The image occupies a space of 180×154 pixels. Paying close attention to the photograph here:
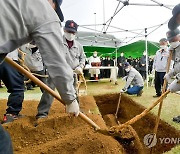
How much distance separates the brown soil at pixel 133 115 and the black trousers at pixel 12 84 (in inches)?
71.7

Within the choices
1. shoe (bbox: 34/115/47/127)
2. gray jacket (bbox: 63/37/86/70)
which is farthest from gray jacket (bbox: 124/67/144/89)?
shoe (bbox: 34/115/47/127)

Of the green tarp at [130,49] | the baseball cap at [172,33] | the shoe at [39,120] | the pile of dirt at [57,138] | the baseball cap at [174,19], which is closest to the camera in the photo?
the pile of dirt at [57,138]

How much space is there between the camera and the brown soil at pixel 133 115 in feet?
13.9

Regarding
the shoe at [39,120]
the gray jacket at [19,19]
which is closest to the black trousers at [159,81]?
the shoe at [39,120]

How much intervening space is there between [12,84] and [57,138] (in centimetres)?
105

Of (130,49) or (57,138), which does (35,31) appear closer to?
(57,138)

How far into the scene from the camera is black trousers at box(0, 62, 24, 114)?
3.28 meters

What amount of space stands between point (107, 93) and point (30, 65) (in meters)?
3.22

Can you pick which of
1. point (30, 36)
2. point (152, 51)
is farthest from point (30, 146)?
point (152, 51)

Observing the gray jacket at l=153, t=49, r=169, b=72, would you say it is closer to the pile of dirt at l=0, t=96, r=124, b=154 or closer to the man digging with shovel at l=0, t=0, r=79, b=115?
the pile of dirt at l=0, t=96, r=124, b=154

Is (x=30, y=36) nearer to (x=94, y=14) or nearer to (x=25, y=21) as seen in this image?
(x=25, y=21)

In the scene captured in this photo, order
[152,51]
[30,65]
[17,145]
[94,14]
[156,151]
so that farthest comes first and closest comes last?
[152,51] < [94,14] < [30,65] < [156,151] < [17,145]

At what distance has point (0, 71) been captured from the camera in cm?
328

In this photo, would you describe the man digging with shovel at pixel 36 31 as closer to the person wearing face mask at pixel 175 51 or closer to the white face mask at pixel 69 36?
the person wearing face mask at pixel 175 51
